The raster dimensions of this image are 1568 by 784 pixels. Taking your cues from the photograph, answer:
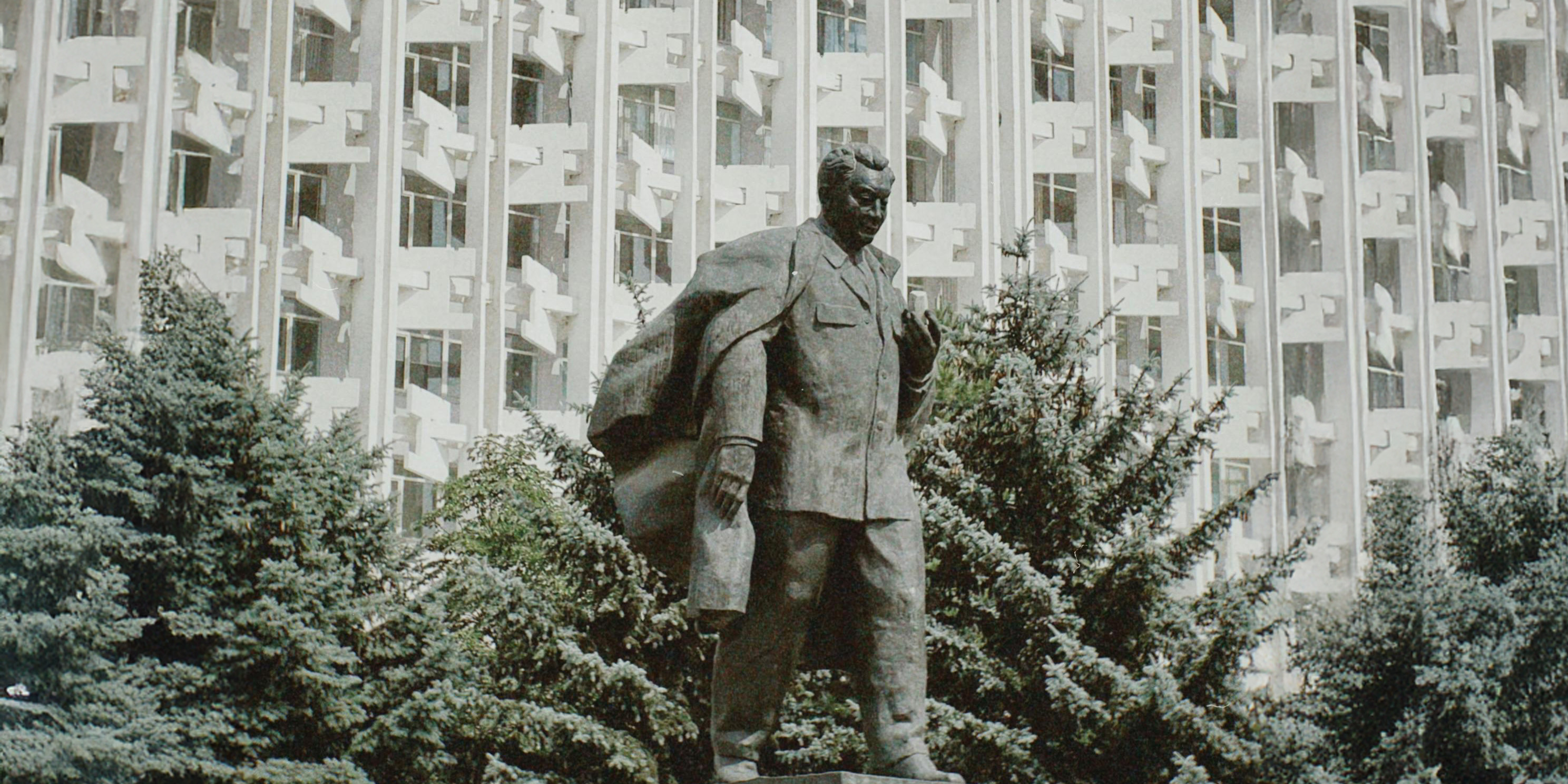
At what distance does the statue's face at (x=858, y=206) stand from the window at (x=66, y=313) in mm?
23545

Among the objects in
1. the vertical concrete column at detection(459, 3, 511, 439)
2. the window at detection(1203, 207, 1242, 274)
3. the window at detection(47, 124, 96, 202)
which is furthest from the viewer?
the window at detection(1203, 207, 1242, 274)

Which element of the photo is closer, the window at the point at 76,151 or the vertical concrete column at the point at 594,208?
the window at the point at 76,151

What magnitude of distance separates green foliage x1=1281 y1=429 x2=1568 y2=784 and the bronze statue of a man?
1215 centimetres

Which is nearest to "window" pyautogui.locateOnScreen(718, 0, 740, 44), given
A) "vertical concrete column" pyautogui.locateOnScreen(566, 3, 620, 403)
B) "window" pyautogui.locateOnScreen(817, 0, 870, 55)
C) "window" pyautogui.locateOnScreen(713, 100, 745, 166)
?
"window" pyautogui.locateOnScreen(713, 100, 745, 166)

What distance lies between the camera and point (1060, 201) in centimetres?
4731

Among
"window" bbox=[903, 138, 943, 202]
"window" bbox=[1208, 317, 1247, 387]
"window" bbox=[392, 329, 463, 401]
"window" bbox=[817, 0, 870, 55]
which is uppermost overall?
"window" bbox=[817, 0, 870, 55]

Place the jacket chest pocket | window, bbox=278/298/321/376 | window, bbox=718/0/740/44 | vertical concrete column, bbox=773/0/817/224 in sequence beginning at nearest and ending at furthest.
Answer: the jacket chest pocket, window, bbox=278/298/321/376, vertical concrete column, bbox=773/0/817/224, window, bbox=718/0/740/44

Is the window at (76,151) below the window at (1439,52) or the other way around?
below

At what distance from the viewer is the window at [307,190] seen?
38469mm

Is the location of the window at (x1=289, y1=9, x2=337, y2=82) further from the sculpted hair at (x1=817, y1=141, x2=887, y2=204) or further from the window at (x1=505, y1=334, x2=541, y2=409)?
the sculpted hair at (x1=817, y1=141, x2=887, y2=204)

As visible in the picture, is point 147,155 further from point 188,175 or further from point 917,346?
point 917,346

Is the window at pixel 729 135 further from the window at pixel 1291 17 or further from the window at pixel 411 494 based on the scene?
the window at pixel 1291 17

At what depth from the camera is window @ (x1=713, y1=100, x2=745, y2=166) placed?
4388 cm

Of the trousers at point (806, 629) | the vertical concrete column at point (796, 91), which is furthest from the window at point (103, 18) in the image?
the trousers at point (806, 629)
